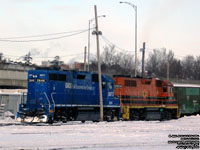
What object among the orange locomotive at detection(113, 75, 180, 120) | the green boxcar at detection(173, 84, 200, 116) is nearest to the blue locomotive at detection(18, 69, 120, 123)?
the orange locomotive at detection(113, 75, 180, 120)

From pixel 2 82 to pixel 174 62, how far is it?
339 feet

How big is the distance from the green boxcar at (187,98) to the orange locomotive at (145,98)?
9.21 ft

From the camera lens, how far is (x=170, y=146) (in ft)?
48.3

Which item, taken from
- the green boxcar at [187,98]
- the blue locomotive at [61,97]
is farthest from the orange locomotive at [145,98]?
the blue locomotive at [61,97]

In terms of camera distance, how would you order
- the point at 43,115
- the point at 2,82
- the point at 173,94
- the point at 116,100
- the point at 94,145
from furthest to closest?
1. the point at 2,82
2. the point at 173,94
3. the point at 116,100
4. the point at 43,115
5. the point at 94,145

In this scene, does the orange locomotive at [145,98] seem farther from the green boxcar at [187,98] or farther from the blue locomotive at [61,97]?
the blue locomotive at [61,97]

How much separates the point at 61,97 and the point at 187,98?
69.4 ft

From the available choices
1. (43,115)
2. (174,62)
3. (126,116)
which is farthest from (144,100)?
(174,62)

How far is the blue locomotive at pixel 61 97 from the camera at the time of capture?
85.4 ft

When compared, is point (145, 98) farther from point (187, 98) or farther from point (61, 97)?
point (61, 97)

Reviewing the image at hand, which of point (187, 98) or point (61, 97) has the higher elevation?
point (187, 98)

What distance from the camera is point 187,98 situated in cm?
4391

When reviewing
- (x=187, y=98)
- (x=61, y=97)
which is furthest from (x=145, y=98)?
(x=61, y=97)

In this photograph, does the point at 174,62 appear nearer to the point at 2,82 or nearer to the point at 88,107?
the point at 2,82
